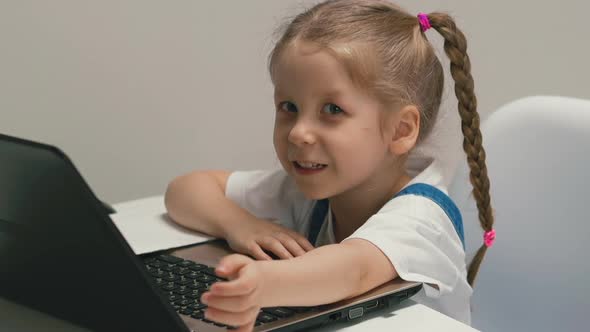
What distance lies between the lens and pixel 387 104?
930 millimetres

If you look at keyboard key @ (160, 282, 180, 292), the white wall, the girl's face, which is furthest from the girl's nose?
the white wall

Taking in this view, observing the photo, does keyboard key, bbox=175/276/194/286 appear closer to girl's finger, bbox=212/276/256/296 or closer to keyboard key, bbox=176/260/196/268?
keyboard key, bbox=176/260/196/268

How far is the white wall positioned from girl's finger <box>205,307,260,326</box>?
3.67 feet

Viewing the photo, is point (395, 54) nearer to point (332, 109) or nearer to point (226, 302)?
point (332, 109)

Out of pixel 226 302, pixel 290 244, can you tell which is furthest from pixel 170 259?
pixel 226 302

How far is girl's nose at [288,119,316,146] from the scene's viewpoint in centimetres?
89

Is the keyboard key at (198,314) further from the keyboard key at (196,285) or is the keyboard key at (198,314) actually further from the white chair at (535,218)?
the white chair at (535,218)

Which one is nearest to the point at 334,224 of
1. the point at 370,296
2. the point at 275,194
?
the point at 275,194

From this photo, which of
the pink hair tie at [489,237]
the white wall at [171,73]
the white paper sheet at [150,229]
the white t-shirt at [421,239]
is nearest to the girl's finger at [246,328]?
the white t-shirt at [421,239]

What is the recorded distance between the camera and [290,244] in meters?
0.89

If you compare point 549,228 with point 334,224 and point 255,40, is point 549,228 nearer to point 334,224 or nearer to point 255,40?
point 334,224

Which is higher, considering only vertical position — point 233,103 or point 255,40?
point 255,40

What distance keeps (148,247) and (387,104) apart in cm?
Answer: 33

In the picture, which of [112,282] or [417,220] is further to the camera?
[417,220]
